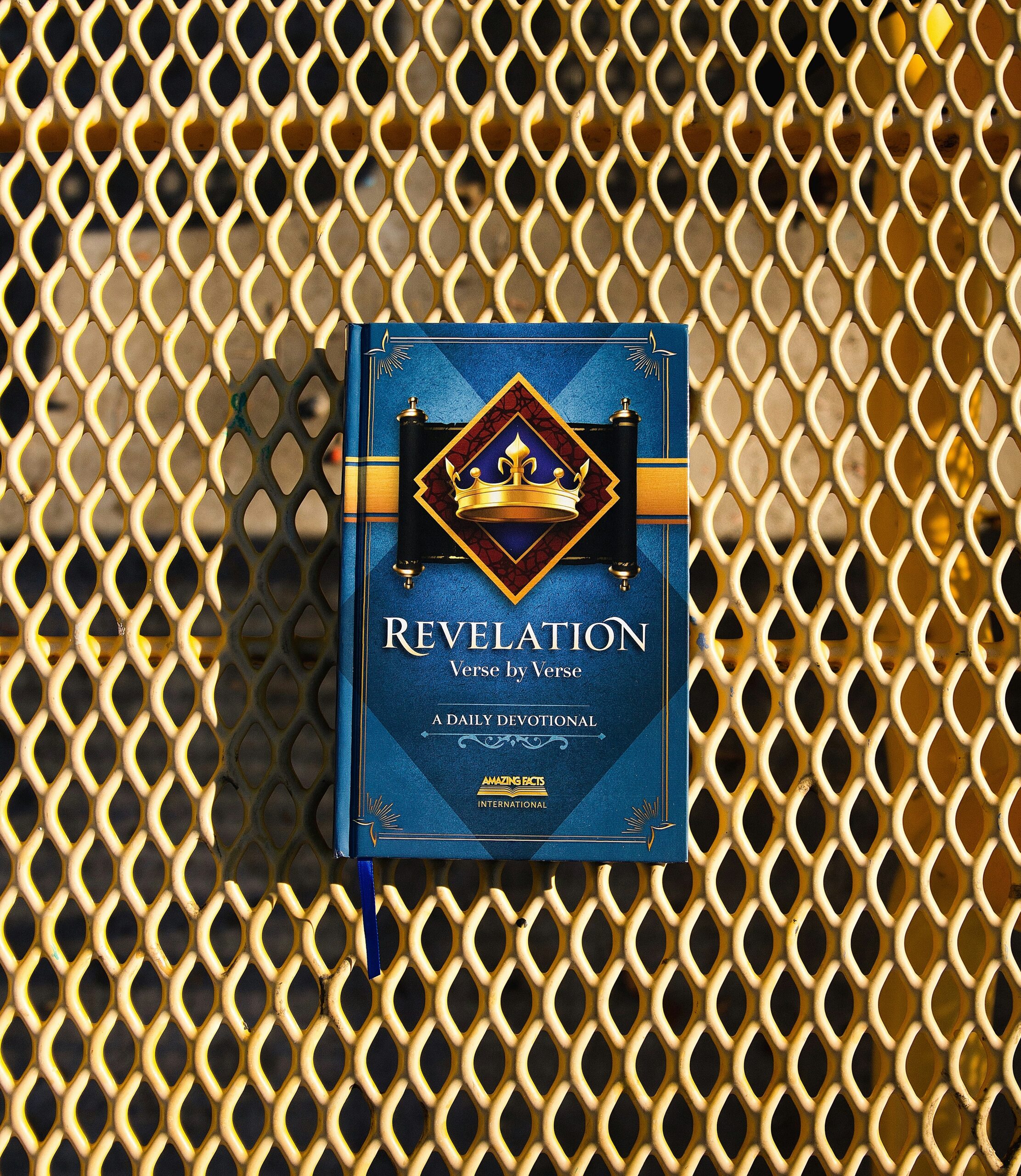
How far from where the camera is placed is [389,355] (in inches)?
24.2

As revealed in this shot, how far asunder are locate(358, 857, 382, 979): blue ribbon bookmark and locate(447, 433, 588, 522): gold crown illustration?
26 centimetres

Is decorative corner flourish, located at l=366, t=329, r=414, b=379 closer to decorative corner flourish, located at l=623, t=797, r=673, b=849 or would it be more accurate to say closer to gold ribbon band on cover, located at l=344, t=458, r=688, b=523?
gold ribbon band on cover, located at l=344, t=458, r=688, b=523

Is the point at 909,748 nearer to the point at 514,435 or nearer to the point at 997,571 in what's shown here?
the point at 997,571

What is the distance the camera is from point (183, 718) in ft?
2.59

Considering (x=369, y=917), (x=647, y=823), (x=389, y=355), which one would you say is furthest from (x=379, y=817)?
(x=389, y=355)

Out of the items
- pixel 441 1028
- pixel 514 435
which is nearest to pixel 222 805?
pixel 441 1028

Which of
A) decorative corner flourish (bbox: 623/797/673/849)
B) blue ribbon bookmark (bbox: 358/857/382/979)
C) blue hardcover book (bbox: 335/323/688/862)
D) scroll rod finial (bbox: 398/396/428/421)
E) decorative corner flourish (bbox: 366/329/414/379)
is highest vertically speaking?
decorative corner flourish (bbox: 366/329/414/379)

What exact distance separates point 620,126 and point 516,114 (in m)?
0.08

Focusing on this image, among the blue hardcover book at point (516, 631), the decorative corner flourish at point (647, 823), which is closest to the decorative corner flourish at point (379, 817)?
the blue hardcover book at point (516, 631)

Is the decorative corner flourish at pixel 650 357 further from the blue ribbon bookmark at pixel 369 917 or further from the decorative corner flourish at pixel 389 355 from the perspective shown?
the blue ribbon bookmark at pixel 369 917

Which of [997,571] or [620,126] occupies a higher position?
[620,126]

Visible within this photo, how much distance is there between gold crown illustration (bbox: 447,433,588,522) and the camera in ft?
1.94

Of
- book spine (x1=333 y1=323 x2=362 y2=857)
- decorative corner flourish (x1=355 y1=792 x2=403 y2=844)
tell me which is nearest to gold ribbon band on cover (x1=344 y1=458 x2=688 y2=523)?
book spine (x1=333 y1=323 x2=362 y2=857)

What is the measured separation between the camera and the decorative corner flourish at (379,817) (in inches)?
23.3
